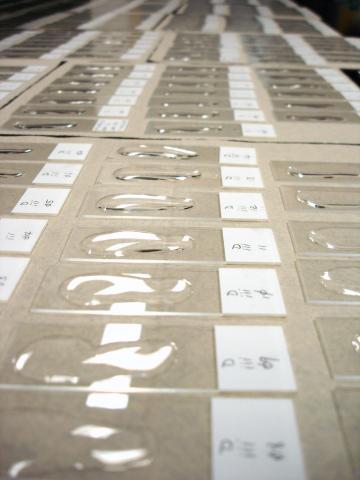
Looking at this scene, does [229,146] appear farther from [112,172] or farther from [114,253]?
[114,253]

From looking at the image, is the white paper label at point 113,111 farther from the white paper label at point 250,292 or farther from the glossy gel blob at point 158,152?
the white paper label at point 250,292

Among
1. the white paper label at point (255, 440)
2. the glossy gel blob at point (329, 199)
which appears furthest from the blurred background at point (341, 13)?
the white paper label at point (255, 440)

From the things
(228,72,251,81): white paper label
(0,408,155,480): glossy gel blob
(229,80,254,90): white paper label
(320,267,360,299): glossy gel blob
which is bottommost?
(0,408,155,480): glossy gel blob

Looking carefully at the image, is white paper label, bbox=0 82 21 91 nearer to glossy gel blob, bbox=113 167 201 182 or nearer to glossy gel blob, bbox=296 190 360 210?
glossy gel blob, bbox=113 167 201 182

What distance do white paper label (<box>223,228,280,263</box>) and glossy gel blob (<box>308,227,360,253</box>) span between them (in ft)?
0.16

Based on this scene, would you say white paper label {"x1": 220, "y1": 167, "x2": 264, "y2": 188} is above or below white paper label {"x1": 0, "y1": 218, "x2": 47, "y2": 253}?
above

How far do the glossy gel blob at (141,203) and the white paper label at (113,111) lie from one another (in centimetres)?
33

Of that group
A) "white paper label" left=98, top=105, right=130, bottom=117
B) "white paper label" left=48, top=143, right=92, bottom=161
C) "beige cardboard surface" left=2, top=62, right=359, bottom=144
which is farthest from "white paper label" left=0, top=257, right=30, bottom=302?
"white paper label" left=98, top=105, right=130, bottom=117

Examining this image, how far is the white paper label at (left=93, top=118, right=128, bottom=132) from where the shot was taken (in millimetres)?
823

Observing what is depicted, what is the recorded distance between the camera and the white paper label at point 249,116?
0.88 m

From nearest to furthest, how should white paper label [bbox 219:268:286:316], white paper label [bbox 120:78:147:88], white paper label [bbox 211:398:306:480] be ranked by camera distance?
white paper label [bbox 211:398:306:480], white paper label [bbox 219:268:286:316], white paper label [bbox 120:78:147:88]

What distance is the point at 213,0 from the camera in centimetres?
274

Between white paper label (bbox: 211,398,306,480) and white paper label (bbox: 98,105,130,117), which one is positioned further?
white paper label (bbox: 98,105,130,117)

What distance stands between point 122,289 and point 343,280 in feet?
0.66
